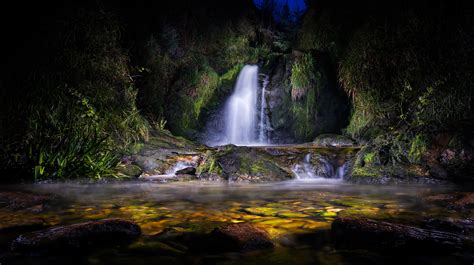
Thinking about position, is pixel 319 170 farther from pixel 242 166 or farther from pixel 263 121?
pixel 263 121

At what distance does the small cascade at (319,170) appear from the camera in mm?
7227

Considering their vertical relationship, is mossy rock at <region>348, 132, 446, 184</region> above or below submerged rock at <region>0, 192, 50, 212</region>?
above

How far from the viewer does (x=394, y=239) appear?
205cm

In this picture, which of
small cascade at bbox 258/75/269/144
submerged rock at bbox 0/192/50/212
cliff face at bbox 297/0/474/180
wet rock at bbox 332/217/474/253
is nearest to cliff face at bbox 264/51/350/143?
small cascade at bbox 258/75/269/144

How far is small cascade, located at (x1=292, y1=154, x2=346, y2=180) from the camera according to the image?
723cm

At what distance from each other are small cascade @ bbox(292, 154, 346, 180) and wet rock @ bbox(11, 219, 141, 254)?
5316mm

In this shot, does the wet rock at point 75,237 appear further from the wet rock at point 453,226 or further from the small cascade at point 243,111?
the small cascade at point 243,111

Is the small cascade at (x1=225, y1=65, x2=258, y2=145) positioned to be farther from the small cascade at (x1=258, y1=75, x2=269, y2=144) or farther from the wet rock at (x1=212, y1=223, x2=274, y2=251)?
the wet rock at (x1=212, y1=223, x2=274, y2=251)

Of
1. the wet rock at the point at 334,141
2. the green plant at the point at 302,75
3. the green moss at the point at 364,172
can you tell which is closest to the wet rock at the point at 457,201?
the green moss at the point at 364,172

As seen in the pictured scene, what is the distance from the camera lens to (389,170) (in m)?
6.38

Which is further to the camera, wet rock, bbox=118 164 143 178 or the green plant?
the green plant

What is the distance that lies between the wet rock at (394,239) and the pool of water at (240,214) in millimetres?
111

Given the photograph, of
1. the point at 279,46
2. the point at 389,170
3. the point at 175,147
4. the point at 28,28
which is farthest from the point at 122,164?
the point at 279,46

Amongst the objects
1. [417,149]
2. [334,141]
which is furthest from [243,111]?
[417,149]
